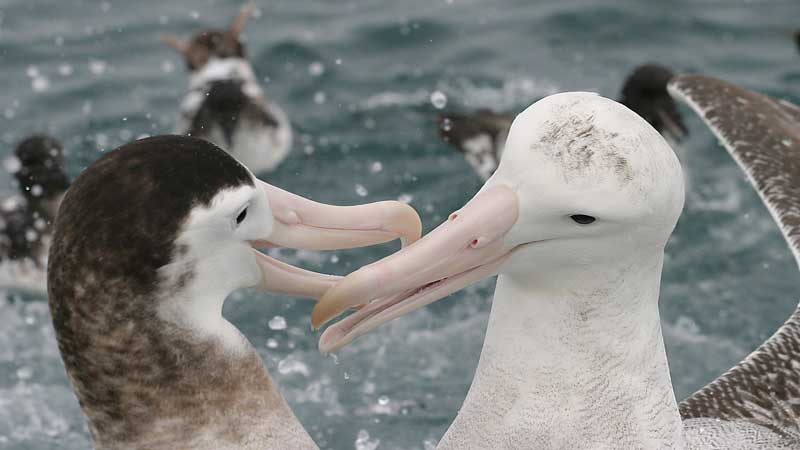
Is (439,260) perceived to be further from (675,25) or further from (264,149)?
(675,25)

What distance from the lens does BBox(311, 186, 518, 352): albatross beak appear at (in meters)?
3.97

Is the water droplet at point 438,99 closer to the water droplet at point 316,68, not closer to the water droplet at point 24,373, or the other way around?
the water droplet at point 316,68

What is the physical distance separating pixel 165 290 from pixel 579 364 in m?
1.34

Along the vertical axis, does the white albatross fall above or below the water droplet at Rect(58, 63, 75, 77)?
above

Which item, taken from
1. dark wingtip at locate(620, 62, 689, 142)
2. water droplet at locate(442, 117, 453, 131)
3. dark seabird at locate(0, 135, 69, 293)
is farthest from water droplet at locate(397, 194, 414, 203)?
dark seabird at locate(0, 135, 69, 293)

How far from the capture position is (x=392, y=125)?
406 inches

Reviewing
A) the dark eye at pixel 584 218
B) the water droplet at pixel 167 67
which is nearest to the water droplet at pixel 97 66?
the water droplet at pixel 167 67

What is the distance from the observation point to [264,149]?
9742 mm

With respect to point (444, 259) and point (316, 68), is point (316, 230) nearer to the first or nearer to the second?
point (444, 259)

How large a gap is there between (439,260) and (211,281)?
69cm

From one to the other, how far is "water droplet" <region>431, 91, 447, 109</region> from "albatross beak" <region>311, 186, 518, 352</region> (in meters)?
6.54

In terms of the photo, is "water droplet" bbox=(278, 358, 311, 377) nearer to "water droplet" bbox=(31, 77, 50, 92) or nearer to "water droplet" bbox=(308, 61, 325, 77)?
"water droplet" bbox=(308, 61, 325, 77)

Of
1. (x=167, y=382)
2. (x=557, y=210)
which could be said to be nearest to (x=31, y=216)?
(x=167, y=382)

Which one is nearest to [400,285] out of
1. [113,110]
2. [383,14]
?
[113,110]
